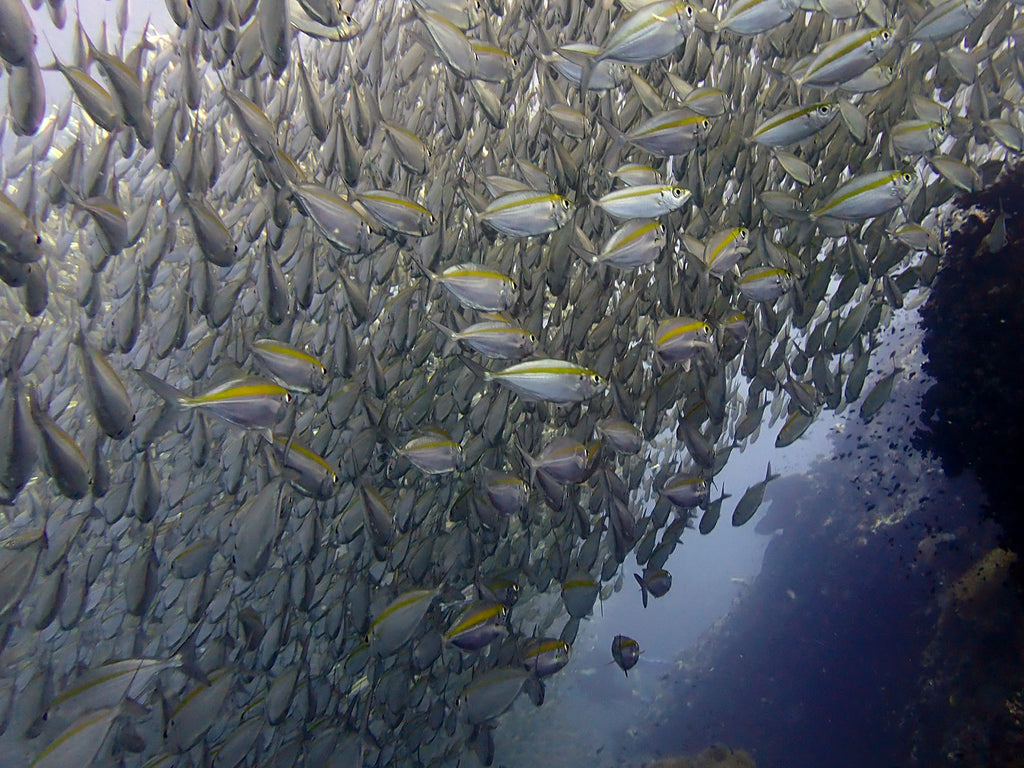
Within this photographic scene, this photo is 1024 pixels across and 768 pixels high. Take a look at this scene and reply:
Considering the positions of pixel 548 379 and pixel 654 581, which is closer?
pixel 548 379

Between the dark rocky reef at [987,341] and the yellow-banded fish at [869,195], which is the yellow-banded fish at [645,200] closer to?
the yellow-banded fish at [869,195]

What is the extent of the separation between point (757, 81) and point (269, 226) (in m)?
4.20

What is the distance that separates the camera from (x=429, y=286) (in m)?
4.79

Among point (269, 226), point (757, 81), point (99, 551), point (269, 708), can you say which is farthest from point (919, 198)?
point (99, 551)

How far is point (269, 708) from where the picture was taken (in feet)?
13.5

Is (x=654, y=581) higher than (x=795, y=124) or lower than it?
lower

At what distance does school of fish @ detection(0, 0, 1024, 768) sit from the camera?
10.7ft

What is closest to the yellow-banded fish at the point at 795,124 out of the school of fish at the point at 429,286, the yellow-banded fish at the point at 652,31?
the school of fish at the point at 429,286

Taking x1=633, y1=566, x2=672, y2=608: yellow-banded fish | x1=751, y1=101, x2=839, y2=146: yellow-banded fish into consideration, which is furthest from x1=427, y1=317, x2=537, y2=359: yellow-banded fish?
x1=633, y1=566, x2=672, y2=608: yellow-banded fish

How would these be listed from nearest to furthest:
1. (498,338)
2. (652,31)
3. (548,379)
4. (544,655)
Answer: (652,31) → (548,379) → (498,338) → (544,655)

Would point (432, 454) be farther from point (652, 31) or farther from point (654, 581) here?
point (652, 31)

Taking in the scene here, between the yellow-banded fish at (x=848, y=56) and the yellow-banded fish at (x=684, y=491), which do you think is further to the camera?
the yellow-banded fish at (x=684, y=491)

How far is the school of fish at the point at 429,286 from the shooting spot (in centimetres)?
327

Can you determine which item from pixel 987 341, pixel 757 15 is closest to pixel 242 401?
pixel 757 15
